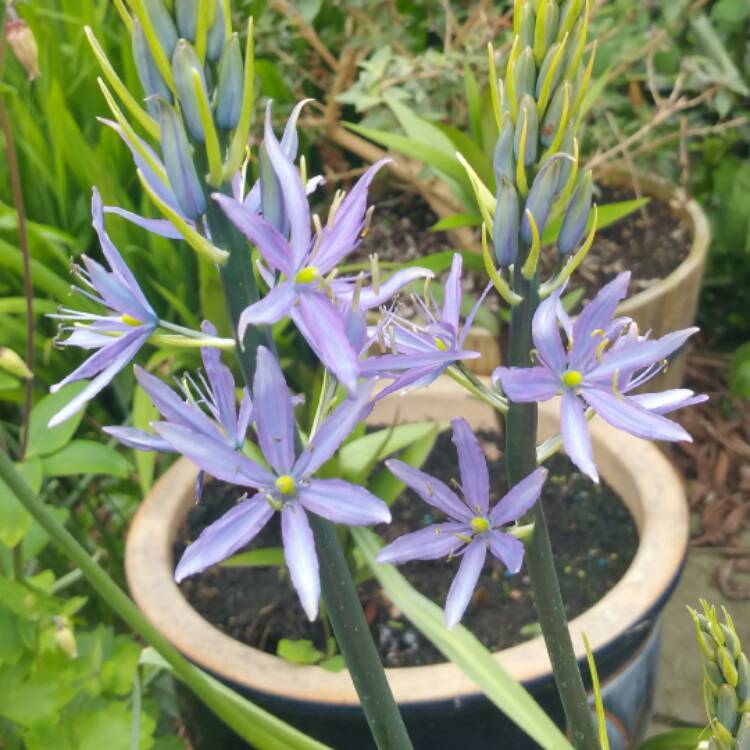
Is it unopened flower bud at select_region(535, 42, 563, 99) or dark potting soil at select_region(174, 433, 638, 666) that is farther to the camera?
dark potting soil at select_region(174, 433, 638, 666)

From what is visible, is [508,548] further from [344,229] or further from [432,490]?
[344,229]

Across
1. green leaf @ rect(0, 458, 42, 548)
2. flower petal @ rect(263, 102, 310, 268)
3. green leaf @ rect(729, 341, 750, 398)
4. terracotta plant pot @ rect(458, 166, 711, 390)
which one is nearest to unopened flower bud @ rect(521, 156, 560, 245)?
flower petal @ rect(263, 102, 310, 268)

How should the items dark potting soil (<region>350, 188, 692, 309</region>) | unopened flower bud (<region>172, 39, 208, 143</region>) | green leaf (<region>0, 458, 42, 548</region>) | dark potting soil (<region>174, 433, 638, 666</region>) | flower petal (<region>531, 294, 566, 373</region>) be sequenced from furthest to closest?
dark potting soil (<region>350, 188, 692, 309</region>) → dark potting soil (<region>174, 433, 638, 666</region>) → green leaf (<region>0, 458, 42, 548</region>) → flower petal (<region>531, 294, 566, 373</region>) → unopened flower bud (<region>172, 39, 208, 143</region>)

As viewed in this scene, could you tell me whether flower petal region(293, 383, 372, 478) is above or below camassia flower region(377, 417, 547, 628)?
above

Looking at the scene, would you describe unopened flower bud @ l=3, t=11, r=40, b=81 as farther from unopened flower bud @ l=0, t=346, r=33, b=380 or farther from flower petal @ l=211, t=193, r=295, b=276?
flower petal @ l=211, t=193, r=295, b=276

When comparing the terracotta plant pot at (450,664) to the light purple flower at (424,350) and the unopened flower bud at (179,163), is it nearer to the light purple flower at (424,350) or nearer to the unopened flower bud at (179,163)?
the light purple flower at (424,350)

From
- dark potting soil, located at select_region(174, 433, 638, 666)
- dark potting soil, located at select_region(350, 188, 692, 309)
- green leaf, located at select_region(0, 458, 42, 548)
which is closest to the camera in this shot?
green leaf, located at select_region(0, 458, 42, 548)

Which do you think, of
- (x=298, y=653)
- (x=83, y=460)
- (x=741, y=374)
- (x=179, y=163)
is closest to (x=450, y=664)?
(x=298, y=653)
